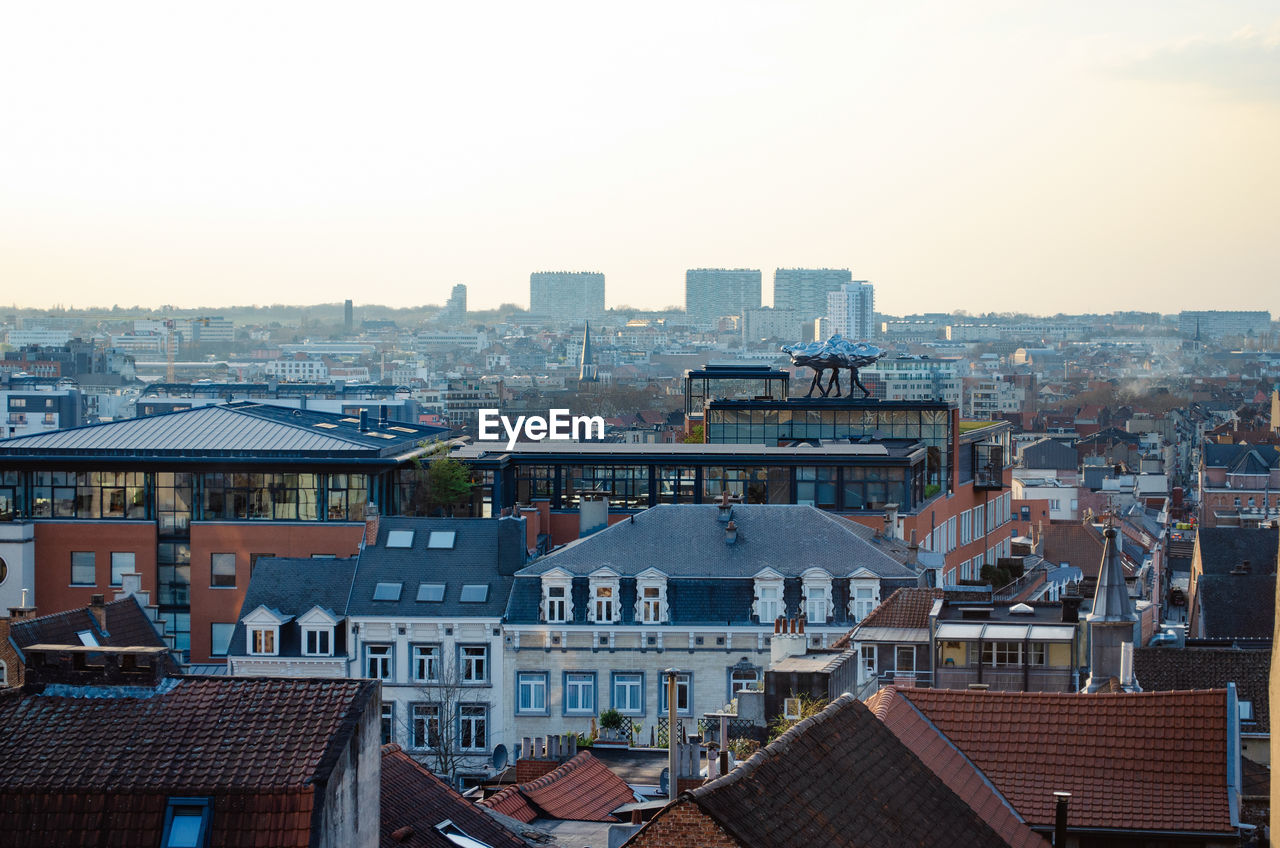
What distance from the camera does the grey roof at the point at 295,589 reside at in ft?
163

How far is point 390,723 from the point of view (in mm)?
48406

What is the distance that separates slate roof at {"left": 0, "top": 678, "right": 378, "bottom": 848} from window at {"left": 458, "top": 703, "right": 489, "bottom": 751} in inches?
1184

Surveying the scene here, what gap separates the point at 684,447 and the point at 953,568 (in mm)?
12143

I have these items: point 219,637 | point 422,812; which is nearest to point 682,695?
point 219,637

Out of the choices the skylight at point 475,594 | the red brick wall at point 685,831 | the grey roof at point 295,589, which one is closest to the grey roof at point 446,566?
the skylight at point 475,594

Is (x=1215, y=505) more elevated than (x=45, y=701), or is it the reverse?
(x=45, y=701)

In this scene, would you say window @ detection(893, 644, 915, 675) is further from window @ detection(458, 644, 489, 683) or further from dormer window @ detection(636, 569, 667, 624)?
window @ detection(458, 644, 489, 683)

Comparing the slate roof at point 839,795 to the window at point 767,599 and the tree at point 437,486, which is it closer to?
the window at point 767,599

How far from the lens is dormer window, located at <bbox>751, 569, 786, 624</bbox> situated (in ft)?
158

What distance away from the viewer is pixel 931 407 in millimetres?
71500

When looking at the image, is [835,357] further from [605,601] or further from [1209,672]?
[1209,672]

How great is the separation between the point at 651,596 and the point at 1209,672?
51.3 feet

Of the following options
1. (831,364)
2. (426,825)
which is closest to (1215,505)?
(831,364)

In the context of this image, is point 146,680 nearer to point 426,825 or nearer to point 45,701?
point 45,701
